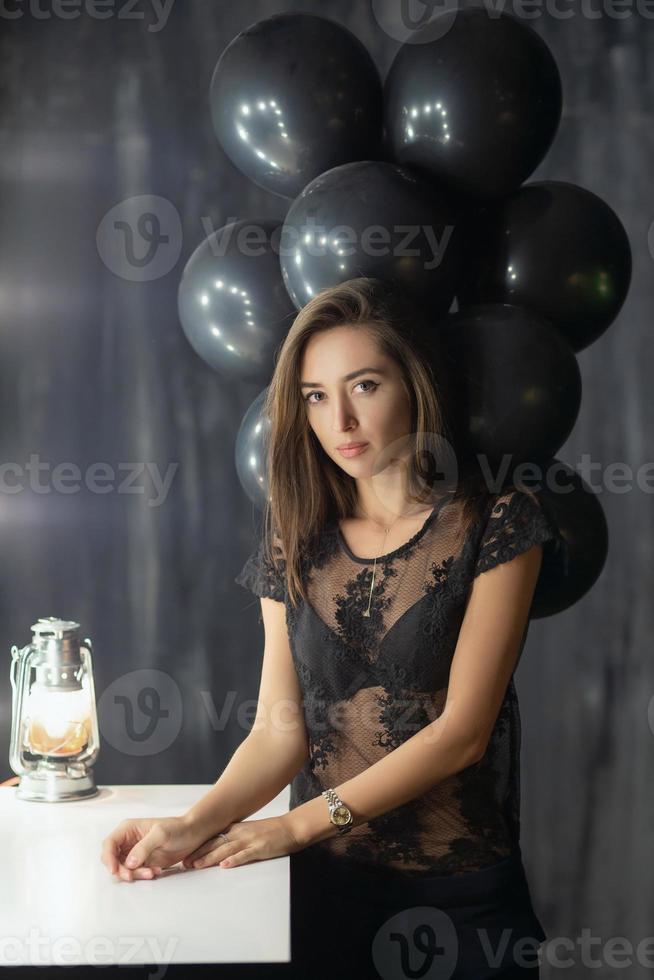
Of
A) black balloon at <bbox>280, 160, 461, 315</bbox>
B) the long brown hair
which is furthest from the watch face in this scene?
black balloon at <bbox>280, 160, 461, 315</bbox>

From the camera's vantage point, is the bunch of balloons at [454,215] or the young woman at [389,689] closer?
the young woman at [389,689]

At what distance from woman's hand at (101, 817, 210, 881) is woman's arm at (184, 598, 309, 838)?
8cm

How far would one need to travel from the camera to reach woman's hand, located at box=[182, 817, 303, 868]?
1245 millimetres

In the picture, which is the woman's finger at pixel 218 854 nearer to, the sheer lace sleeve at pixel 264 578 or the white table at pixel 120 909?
the white table at pixel 120 909

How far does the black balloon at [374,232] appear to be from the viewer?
1.47 metres

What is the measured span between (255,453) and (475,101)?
66 centimetres

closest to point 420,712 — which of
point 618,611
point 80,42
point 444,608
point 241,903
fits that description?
point 444,608

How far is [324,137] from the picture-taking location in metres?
1.60

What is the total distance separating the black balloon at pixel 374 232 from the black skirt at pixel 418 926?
2.75 feet

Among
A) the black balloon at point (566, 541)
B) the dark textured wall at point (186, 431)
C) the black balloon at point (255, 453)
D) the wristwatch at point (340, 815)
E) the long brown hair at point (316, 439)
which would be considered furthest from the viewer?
the dark textured wall at point (186, 431)

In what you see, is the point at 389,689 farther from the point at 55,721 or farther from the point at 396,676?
the point at 55,721

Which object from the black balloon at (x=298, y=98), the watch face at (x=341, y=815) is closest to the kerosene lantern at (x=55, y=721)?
the watch face at (x=341, y=815)

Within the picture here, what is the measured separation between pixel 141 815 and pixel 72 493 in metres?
1.00

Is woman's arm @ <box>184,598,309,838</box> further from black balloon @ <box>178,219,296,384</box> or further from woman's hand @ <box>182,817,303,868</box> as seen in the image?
black balloon @ <box>178,219,296,384</box>
